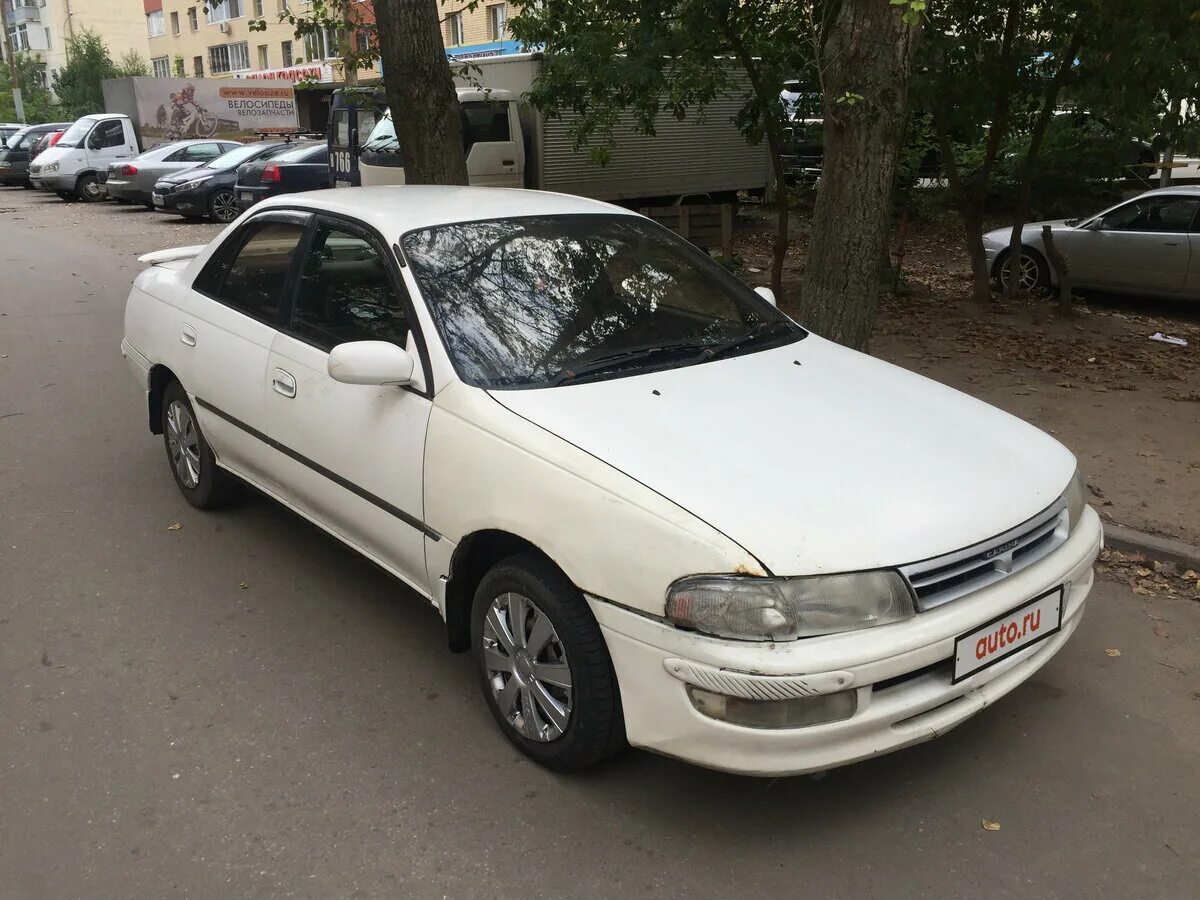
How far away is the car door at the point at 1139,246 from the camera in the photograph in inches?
414

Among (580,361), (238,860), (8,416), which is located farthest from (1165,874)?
(8,416)

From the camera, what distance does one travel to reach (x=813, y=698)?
8.67 ft

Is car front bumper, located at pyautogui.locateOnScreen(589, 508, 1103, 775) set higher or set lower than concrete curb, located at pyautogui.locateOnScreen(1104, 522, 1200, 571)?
higher

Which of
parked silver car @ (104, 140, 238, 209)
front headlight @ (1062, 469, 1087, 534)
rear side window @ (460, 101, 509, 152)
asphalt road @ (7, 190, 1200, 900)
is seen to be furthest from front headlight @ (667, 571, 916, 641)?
parked silver car @ (104, 140, 238, 209)

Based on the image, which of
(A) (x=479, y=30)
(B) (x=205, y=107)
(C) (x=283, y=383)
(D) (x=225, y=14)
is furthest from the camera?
(D) (x=225, y=14)

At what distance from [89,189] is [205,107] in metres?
7.47

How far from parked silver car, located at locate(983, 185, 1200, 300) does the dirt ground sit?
36cm

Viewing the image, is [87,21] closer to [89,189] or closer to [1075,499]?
[89,189]

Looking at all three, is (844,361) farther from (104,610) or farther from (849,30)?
(104,610)

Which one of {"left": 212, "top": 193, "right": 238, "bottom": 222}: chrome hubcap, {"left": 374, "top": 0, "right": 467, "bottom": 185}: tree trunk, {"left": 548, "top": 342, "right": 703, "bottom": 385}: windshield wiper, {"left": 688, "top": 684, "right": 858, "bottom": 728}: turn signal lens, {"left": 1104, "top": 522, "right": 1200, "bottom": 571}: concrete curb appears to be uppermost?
{"left": 374, "top": 0, "right": 467, "bottom": 185}: tree trunk

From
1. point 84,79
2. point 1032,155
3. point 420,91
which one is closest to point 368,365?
point 420,91

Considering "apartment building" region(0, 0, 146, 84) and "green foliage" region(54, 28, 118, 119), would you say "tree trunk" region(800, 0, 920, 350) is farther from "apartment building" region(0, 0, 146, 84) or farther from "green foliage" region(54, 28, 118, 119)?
"apartment building" region(0, 0, 146, 84)

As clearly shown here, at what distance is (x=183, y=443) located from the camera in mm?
5234

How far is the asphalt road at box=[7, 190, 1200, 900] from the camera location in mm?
2783
